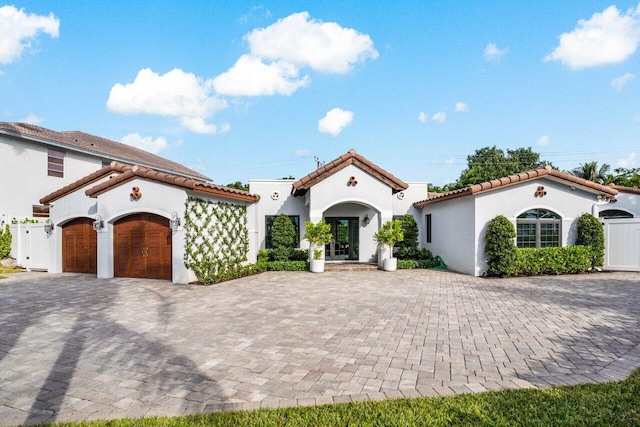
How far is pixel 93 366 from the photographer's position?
15.6ft

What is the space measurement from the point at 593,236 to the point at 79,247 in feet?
72.1

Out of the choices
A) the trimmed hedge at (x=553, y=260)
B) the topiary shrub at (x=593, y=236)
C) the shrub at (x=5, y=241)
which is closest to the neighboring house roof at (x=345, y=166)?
the trimmed hedge at (x=553, y=260)

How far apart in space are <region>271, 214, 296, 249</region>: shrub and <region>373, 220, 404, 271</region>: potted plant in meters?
4.37

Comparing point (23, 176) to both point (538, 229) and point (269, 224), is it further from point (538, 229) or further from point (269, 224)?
point (538, 229)

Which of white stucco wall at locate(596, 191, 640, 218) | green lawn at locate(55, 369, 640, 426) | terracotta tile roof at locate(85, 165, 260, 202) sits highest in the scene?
terracotta tile roof at locate(85, 165, 260, 202)

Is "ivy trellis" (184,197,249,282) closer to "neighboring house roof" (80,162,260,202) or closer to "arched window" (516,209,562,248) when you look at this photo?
"neighboring house roof" (80,162,260,202)

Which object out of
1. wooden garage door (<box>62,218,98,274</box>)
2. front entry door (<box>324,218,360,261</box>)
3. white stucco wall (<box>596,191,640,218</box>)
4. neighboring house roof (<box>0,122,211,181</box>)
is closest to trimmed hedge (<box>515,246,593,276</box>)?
white stucco wall (<box>596,191,640,218</box>)

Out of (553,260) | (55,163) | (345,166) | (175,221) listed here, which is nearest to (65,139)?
(55,163)

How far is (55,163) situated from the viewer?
1862 cm

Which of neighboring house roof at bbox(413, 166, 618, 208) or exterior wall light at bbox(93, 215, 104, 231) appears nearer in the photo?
exterior wall light at bbox(93, 215, 104, 231)

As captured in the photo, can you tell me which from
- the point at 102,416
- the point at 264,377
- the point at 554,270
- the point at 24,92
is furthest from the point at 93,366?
the point at 24,92

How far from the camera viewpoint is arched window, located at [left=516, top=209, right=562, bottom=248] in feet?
44.8

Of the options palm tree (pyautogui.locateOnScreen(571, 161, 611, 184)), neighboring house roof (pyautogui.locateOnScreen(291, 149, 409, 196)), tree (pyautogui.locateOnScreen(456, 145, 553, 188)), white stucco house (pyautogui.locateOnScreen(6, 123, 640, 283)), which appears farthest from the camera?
tree (pyautogui.locateOnScreen(456, 145, 553, 188))

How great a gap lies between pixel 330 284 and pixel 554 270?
9.17 meters
